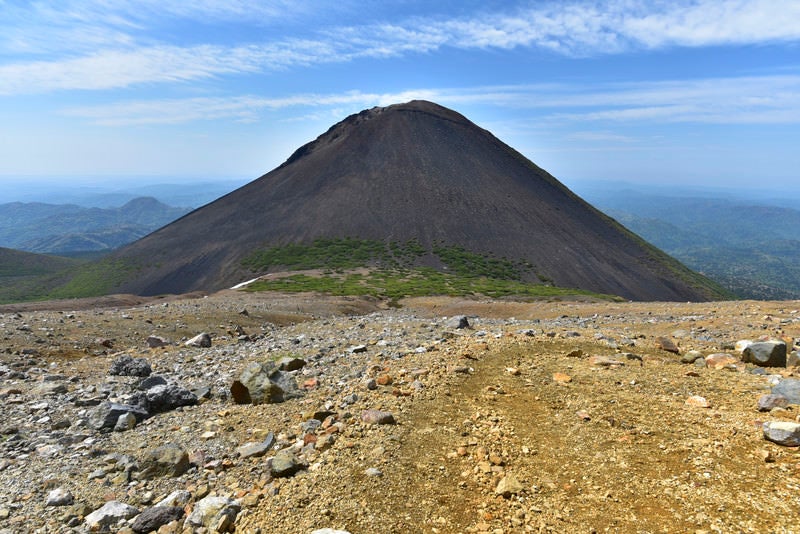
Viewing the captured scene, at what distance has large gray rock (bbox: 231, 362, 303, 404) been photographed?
11534 mm

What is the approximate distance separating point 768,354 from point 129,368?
19.2 m

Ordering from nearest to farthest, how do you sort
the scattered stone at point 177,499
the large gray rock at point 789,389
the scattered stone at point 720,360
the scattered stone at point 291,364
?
the scattered stone at point 177,499
the large gray rock at point 789,389
the scattered stone at point 720,360
the scattered stone at point 291,364

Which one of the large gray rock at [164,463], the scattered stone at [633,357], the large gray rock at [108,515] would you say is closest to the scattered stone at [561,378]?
the scattered stone at [633,357]

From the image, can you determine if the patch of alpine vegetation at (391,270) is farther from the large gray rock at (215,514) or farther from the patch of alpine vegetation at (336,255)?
the large gray rock at (215,514)

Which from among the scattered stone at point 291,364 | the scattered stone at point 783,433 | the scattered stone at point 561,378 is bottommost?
the scattered stone at point 291,364

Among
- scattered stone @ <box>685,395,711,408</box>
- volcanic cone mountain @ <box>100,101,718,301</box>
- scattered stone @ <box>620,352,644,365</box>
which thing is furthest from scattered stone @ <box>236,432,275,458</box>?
volcanic cone mountain @ <box>100,101,718,301</box>

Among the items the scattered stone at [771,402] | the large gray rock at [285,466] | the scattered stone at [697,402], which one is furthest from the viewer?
the scattered stone at [697,402]

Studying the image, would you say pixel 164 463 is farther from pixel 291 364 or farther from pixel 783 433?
pixel 783 433

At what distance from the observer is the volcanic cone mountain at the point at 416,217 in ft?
323


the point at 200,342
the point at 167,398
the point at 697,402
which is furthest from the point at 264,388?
the point at 200,342

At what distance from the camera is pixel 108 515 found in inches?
287

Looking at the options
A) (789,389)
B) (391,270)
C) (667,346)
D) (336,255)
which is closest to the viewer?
(789,389)

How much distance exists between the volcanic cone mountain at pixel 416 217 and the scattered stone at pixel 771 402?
81598 millimetres

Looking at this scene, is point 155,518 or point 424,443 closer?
point 155,518
